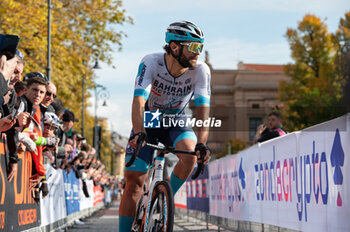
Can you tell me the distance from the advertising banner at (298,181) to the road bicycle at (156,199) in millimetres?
1664

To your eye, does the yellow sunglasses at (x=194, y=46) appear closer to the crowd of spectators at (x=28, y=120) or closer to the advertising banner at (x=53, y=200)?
the crowd of spectators at (x=28, y=120)

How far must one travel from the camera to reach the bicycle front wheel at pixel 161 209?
521 centimetres

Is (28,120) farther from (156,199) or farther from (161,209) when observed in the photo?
(161,209)

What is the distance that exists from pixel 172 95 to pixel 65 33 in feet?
74.2

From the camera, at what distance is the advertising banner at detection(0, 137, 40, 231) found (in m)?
7.48

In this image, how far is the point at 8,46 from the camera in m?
5.82

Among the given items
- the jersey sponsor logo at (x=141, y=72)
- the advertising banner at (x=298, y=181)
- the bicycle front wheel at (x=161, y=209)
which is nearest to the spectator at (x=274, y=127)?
the advertising banner at (x=298, y=181)

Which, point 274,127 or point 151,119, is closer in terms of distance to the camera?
point 151,119

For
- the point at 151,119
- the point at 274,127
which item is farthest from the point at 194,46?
the point at 274,127

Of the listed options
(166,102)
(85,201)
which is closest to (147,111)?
(166,102)

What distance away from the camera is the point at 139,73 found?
242 inches

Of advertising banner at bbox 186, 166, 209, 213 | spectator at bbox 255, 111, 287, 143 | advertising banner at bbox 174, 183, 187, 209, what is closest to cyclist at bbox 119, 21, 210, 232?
spectator at bbox 255, 111, 287, 143

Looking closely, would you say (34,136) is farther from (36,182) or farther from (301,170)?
(301,170)

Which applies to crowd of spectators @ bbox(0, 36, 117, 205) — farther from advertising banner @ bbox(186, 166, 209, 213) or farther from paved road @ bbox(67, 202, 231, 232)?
advertising banner @ bbox(186, 166, 209, 213)
